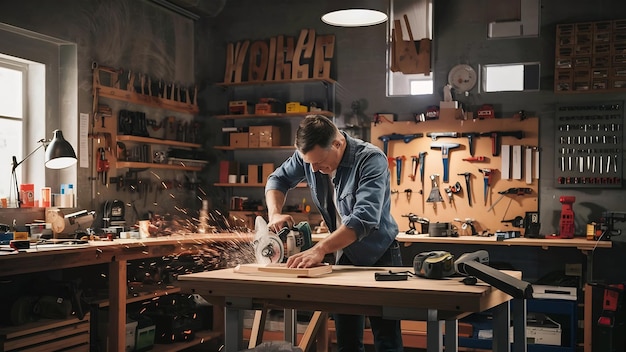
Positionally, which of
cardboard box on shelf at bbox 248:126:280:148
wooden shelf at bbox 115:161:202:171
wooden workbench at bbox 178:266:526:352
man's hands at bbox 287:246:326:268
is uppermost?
cardboard box on shelf at bbox 248:126:280:148

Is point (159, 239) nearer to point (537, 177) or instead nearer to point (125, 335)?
point (125, 335)

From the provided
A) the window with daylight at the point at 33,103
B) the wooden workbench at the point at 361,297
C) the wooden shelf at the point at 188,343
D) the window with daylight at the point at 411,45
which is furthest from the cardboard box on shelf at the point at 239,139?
the wooden workbench at the point at 361,297

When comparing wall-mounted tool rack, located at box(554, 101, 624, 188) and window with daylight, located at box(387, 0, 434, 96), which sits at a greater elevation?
window with daylight, located at box(387, 0, 434, 96)

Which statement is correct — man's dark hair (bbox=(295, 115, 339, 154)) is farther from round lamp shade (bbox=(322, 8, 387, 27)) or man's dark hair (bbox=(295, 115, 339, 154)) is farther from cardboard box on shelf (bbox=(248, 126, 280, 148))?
cardboard box on shelf (bbox=(248, 126, 280, 148))

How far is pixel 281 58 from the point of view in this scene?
654cm

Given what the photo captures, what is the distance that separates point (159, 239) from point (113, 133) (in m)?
1.11

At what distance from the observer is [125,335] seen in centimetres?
472

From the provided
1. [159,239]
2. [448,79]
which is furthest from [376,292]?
[448,79]

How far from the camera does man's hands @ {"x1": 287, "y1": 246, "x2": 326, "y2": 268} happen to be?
286 centimetres

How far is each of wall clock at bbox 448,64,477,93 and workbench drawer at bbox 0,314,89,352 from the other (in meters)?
3.51

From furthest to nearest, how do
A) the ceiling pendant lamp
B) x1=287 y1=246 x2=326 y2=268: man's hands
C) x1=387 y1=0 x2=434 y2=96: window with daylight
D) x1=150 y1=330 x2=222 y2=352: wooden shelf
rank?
1. x1=387 y1=0 x2=434 y2=96: window with daylight
2. x1=150 y1=330 x2=222 y2=352: wooden shelf
3. the ceiling pendant lamp
4. x1=287 y1=246 x2=326 y2=268: man's hands

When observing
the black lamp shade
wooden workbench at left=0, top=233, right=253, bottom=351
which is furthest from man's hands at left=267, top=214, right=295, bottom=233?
the black lamp shade

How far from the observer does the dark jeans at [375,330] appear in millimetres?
3043

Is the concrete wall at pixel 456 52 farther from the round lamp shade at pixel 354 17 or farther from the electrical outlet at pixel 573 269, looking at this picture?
the round lamp shade at pixel 354 17
